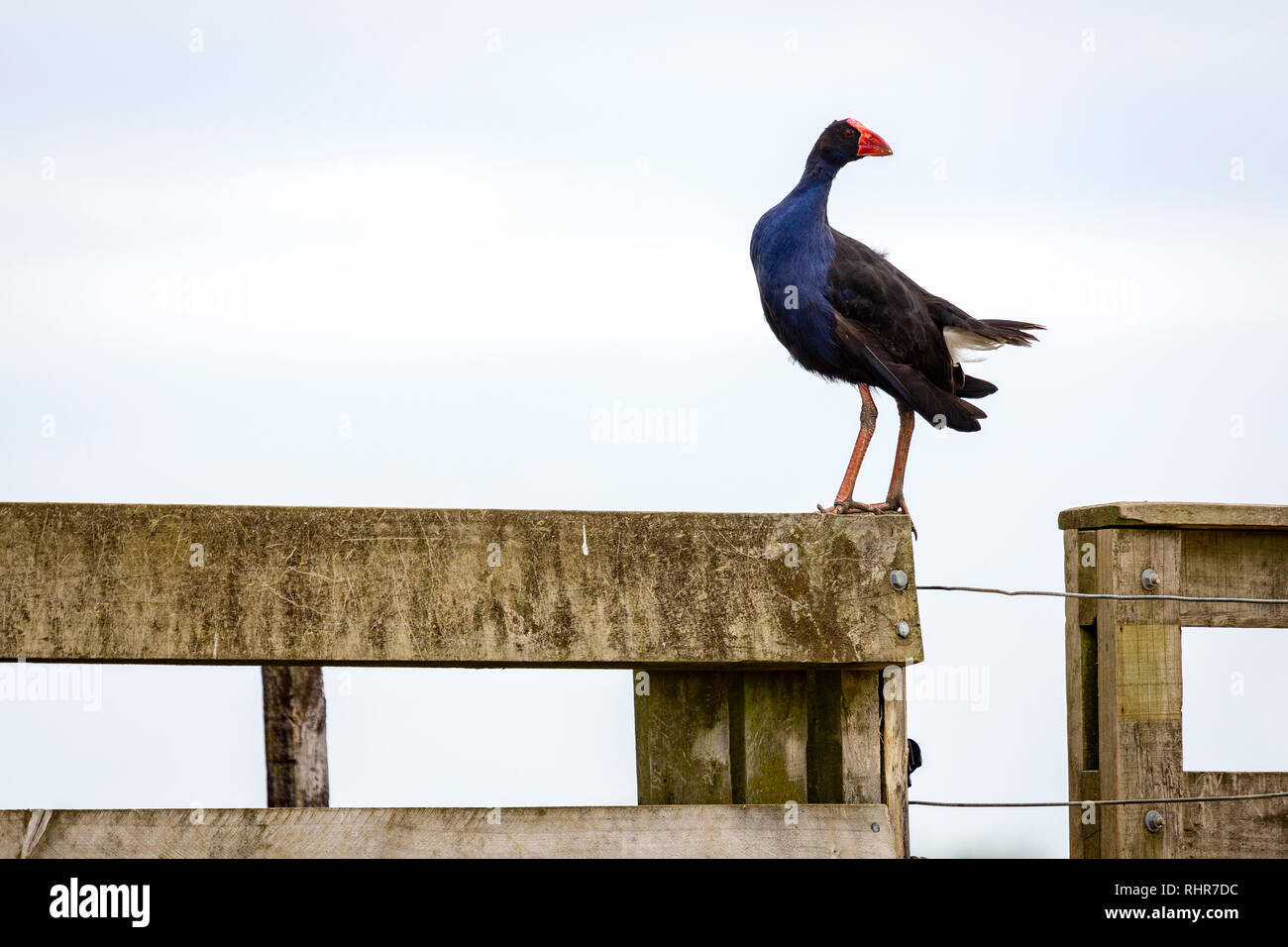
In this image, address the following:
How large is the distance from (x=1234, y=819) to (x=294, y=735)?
24.0 ft

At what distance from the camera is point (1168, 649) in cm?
430

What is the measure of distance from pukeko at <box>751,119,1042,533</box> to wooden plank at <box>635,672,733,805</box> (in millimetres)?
2345

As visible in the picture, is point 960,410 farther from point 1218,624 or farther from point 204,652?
point 204,652

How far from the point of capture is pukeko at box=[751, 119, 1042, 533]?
5914 millimetres

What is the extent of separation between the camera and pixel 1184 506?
427cm

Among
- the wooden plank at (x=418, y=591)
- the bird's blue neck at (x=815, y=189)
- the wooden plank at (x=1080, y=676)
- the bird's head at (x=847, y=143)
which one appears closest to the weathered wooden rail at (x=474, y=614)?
the wooden plank at (x=418, y=591)

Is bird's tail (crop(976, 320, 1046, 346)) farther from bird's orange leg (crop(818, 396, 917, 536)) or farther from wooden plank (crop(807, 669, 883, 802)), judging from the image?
wooden plank (crop(807, 669, 883, 802))

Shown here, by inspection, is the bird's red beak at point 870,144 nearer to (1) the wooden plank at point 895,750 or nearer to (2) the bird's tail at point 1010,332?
(2) the bird's tail at point 1010,332

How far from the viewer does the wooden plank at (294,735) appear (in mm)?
10188

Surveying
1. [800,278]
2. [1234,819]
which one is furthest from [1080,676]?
Result: [800,278]

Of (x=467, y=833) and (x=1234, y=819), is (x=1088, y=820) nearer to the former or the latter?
(x=1234, y=819)

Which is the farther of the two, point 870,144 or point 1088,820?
point 870,144

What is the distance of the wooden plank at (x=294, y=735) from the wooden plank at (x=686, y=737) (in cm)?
698
